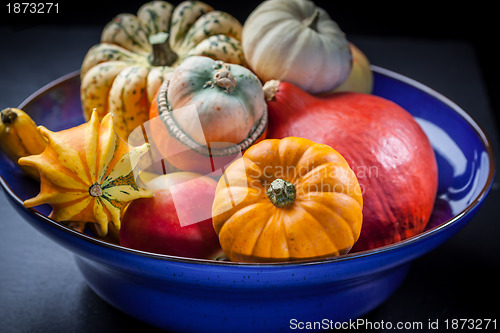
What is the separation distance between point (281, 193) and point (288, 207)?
2 centimetres

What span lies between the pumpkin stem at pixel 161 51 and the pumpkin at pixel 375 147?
0.16m

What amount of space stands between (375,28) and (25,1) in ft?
3.08

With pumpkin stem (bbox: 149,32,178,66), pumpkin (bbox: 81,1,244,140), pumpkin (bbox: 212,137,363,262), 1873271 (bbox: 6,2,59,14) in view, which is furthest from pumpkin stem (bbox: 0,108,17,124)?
1873271 (bbox: 6,2,59,14)

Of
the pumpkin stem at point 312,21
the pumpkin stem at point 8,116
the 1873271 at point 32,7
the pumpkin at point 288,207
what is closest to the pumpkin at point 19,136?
the pumpkin stem at point 8,116

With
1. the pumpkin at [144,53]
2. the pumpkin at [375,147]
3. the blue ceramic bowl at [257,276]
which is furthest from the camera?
the pumpkin at [144,53]

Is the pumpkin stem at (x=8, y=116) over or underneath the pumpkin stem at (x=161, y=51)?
underneath

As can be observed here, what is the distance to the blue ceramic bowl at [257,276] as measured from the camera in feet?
1.55

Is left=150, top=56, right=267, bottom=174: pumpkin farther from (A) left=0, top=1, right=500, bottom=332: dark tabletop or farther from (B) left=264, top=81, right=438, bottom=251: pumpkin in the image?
(A) left=0, top=1, right=500, bottom=332: dark tabletop

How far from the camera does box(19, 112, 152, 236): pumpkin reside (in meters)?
→ 0.55

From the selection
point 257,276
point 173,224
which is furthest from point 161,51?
point 257,276

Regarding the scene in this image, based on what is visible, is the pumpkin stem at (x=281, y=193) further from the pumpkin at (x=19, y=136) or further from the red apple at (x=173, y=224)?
the pumpkin at (x=19, y=136)

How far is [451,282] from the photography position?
707mm

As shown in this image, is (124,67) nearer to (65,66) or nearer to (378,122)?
(378,122)

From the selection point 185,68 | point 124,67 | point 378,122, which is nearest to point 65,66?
point 124,67
